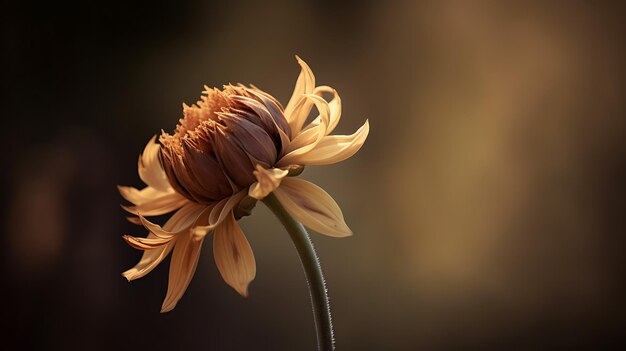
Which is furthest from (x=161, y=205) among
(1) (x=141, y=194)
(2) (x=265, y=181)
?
(2) (x=265, y=181)

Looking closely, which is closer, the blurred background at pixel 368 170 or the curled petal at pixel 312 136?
the curled petal at pixel 312 136

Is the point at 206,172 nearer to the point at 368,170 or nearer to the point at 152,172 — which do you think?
the point at 152,172

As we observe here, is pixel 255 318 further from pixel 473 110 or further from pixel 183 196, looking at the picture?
pixel 183 196

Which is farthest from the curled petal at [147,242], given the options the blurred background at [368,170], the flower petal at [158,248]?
the blurred background at [368,170]

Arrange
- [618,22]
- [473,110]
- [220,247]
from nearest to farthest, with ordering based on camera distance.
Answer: [220,247]
[618,22]
[473,110]

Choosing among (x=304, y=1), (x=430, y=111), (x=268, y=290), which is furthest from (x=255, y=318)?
(x=304, y=1)

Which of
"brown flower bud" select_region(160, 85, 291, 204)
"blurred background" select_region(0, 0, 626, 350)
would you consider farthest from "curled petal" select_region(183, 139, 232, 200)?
"blurred background" select_region(0, 0, 626, 350)

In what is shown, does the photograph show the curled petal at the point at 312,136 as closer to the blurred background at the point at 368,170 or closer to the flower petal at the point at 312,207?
the flower petal at the point at 312,207
